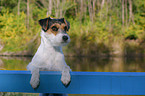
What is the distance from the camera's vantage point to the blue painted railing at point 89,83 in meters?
2.00

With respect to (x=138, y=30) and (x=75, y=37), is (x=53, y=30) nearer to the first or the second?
(x=75, y=37)

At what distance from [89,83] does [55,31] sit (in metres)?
0.76

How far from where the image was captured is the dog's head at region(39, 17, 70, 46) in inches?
89.7

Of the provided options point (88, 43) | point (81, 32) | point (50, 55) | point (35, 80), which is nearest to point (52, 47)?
point (50, 55)

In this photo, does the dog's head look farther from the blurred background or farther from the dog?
the blurred background

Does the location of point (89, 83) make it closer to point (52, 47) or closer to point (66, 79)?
point (66, 79)

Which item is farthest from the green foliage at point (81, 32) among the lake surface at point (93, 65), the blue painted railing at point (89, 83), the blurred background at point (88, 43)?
the blue painted railing at point (89, 83)

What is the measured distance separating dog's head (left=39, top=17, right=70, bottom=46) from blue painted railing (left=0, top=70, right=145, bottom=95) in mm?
Answer: 390

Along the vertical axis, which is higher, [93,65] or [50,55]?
[50,55]

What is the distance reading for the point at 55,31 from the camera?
7.94ft

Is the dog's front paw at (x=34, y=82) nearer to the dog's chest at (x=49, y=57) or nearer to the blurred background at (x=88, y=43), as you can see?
the dog's chest at (x=49, y=57)

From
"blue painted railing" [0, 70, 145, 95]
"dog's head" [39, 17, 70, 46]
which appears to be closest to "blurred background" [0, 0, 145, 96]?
"dog's head" [39, 17, 70, 46]

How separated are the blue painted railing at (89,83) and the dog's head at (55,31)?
1.28ft

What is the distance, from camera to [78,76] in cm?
A: 204
